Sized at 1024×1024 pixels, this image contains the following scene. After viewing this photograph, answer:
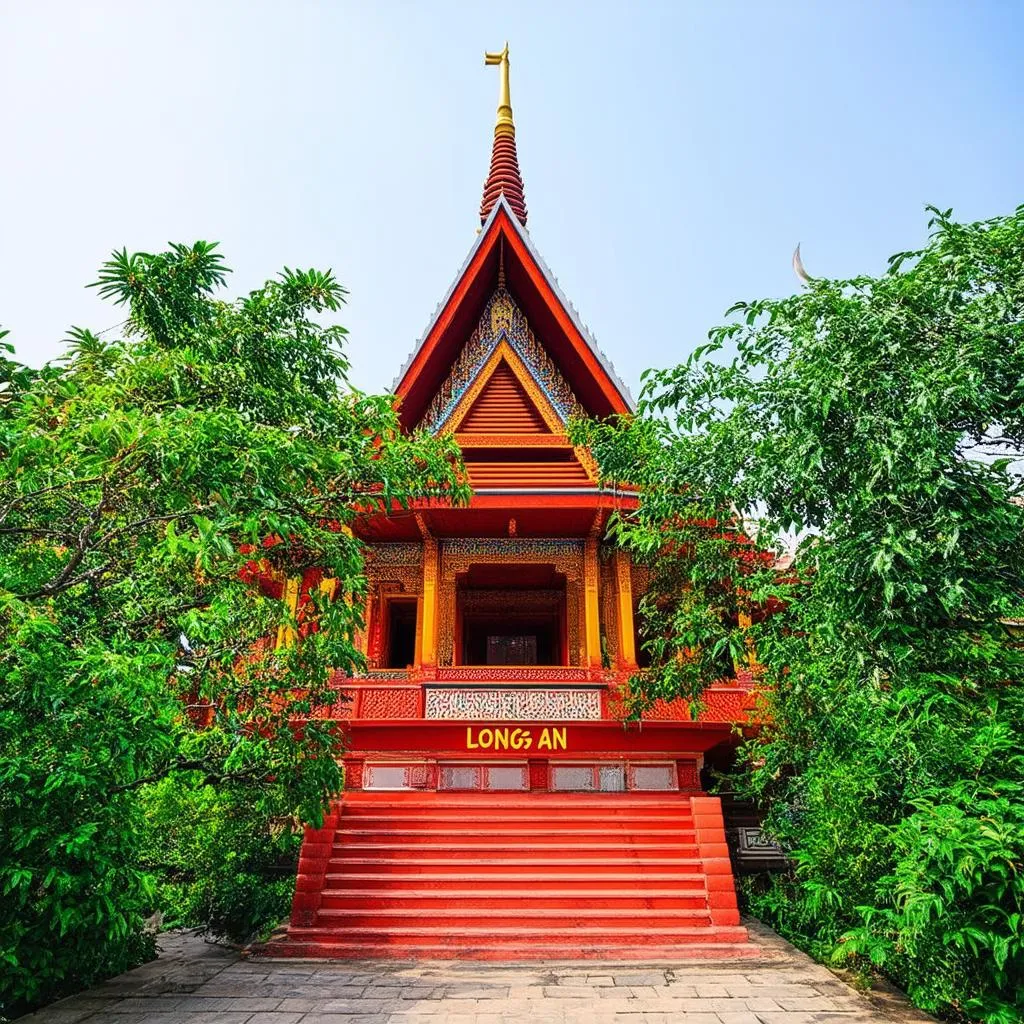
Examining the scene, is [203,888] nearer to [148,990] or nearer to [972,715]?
[148,990]

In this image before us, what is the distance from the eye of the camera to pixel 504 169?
55.4ft

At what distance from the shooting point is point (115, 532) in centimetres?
489

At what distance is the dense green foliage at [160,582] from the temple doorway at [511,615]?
6.07 m

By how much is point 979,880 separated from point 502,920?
203 inches

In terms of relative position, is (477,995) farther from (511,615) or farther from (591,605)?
(511,615)

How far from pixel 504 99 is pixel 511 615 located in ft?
43.6

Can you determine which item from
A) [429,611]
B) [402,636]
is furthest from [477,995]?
[402,636]

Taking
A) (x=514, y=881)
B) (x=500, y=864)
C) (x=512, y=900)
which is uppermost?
(x=500, y=864)

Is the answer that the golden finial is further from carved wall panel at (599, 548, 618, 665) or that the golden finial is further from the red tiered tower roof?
carved wall panel at (599, 548, 618, 665)

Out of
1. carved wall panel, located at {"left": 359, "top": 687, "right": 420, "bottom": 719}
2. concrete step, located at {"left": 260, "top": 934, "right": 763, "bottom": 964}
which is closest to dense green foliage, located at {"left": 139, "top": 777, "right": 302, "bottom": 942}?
concrete step, located at {"left": 260, "top": 934, "right": 763, "bottom": 964}

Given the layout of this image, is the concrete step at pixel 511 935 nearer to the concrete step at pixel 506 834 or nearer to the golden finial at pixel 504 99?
the concrete step at pixel 506 834

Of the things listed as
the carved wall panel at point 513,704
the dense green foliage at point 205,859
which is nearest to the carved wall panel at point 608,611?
the carved wall panel at point 513,704

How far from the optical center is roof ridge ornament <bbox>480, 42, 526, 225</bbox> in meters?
16.5

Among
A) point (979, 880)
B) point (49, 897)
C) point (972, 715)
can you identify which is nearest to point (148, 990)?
point (49, 897)
